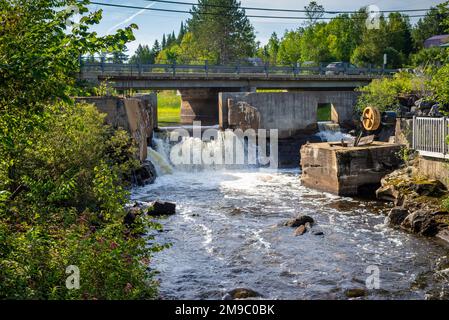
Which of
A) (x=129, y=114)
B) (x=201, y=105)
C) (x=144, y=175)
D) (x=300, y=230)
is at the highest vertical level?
(x=201, y=105)

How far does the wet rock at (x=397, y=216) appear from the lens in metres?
16.2

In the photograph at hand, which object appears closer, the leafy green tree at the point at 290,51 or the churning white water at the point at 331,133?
the churning white water at the point at 331,133

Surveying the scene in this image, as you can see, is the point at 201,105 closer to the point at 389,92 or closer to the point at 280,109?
the point at 280,109

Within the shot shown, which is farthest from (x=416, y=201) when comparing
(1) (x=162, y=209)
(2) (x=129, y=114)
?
(2) (x=129, y=114)

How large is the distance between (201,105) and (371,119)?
78.5ft

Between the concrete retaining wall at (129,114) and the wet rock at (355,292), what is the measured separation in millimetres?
12458

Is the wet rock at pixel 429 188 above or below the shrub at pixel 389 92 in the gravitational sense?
below

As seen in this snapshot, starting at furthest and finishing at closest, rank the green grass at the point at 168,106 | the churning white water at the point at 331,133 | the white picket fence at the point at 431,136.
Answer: the green grass at the point at 168,106, the churning white water at the point at 331,133, the white picket fence at the point at 431,136

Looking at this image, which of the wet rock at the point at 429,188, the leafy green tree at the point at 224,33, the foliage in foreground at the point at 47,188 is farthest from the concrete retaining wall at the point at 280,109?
the leafy green tree at the point at 224,33

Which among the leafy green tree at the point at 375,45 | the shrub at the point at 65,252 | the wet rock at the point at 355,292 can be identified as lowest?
the wet rock at the point at 355,292

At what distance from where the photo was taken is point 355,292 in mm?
10703

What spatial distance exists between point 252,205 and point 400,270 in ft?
26.6

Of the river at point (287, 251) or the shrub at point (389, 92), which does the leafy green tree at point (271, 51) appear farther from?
the river at point (287, 251)
